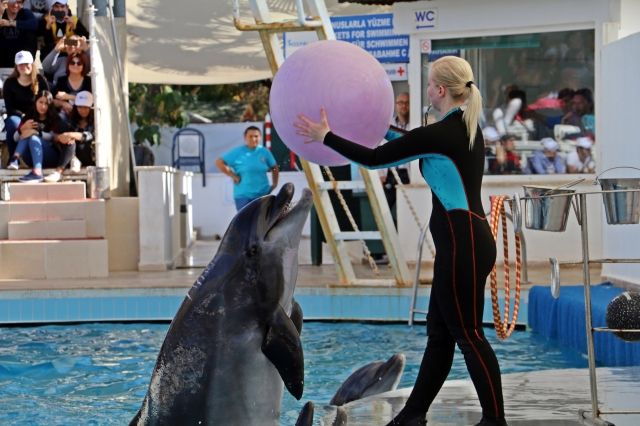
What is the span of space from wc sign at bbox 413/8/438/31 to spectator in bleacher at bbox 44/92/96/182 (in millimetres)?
4481

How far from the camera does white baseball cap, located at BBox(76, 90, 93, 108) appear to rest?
11.4 metres

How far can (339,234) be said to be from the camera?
28.0ft

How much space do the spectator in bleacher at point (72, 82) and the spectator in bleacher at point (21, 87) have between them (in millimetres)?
314

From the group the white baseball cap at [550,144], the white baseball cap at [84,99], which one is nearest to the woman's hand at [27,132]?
the white baseball cap at [84,99]

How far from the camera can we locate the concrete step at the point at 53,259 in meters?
9.89

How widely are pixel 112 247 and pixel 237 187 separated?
180 centimetres

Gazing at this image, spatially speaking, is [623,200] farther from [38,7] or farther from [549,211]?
[38,7]

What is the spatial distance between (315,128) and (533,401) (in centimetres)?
190

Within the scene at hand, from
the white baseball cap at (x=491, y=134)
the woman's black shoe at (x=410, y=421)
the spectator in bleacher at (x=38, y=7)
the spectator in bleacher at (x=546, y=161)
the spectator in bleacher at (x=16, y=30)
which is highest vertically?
the spectator in bleacher at (x=38, y=7)

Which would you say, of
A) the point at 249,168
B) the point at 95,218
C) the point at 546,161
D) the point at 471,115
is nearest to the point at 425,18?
the point at 546,161

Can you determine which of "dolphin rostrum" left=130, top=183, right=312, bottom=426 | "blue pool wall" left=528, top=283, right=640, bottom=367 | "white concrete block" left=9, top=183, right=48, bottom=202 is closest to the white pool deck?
"blue pool wall" left=528, top=283, right=640, bottom=367

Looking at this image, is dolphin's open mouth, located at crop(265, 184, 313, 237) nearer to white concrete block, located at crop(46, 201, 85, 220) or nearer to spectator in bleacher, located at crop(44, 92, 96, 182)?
white concrete block, located at crop(46, 201, 85, 220)

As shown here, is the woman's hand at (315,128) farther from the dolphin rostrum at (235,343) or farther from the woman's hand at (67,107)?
the woman's hand at (67,107)

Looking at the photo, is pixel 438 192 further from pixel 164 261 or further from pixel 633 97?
pixel 164 261
